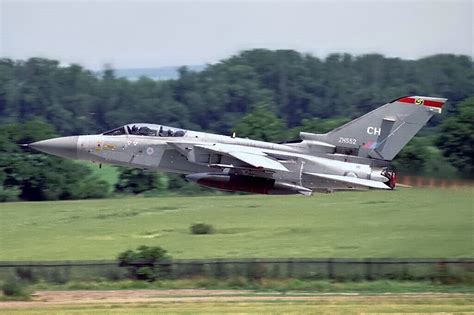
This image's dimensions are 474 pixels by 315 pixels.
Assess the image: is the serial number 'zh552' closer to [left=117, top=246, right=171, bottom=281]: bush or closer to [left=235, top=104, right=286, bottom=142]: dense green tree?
[left=117, top=246, right=171, bottom=281]: bush

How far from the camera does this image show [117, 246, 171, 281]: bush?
33.9m

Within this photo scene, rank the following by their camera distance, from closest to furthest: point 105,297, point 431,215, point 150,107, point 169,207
Answer: point 105,297 < point 431,215 < point 169,207 < point 150,107

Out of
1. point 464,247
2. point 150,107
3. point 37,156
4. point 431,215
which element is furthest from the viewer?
point 150,107

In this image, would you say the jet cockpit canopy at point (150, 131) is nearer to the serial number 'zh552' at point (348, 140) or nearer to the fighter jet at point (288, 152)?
the fighter jet at point (288, 152)

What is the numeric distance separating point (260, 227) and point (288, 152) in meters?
9.01

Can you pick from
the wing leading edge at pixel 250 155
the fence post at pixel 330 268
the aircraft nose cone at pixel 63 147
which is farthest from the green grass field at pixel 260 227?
the wing leading edge at pixel 250 155

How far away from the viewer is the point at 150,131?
35562mm

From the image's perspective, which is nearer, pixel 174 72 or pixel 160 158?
pixel 160 158

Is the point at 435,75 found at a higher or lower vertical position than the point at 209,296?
higher

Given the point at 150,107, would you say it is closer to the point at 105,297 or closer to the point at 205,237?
the point at 205,237

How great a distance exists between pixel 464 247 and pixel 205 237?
30.6ft

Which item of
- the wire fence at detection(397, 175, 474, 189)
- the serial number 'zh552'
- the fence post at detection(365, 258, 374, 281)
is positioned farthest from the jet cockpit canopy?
the wire fence at detection(397, 175, 474, 189)

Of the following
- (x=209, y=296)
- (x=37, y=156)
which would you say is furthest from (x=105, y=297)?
(x=37, y=156)

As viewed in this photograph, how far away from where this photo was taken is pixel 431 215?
4203 centimetres
